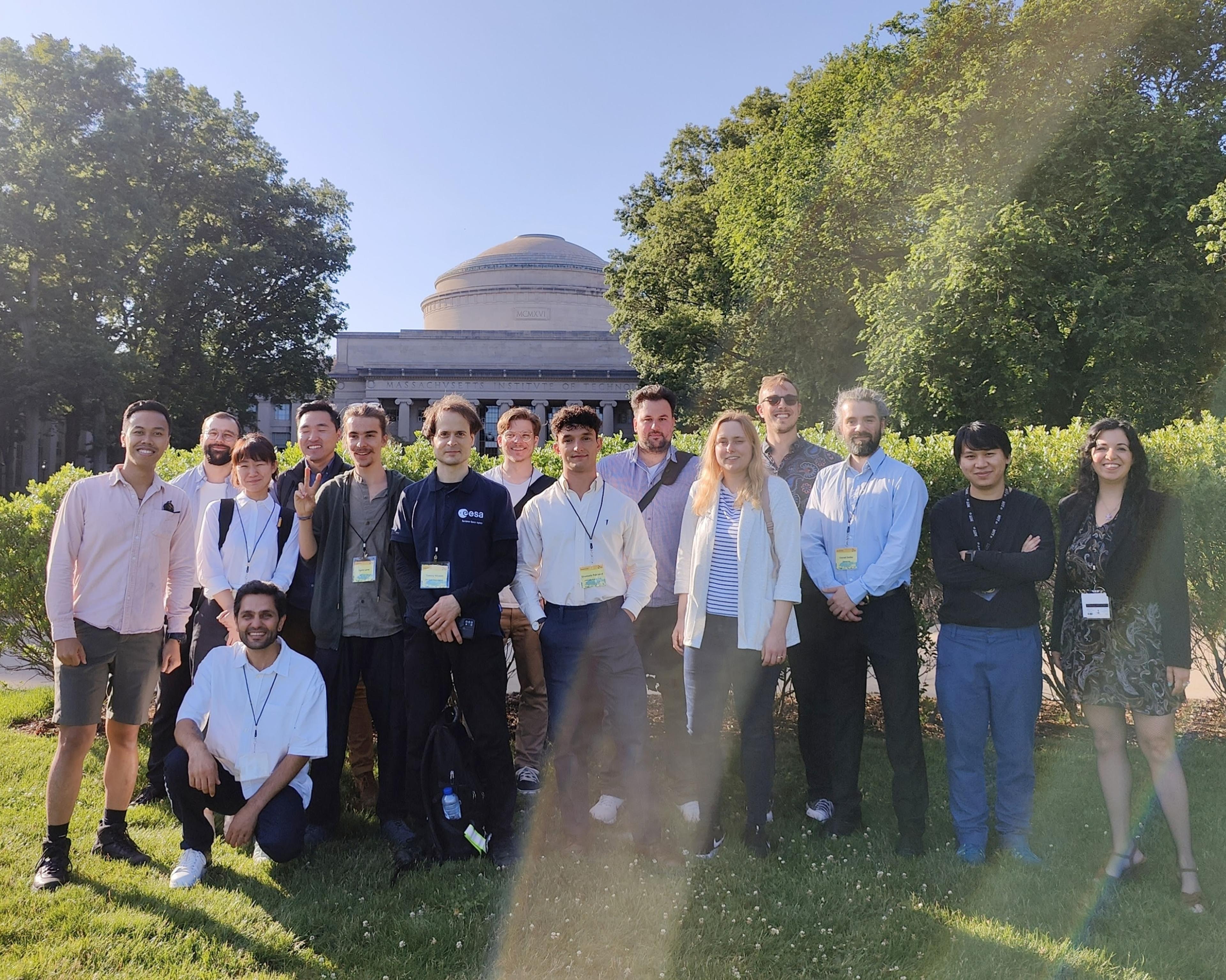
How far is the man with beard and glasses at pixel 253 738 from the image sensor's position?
4.46 m

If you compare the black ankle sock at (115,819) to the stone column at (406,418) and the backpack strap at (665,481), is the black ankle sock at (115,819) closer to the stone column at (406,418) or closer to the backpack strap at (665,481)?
the backpack strap at (665,481)

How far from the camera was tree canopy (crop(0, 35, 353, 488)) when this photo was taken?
2761 centimetres

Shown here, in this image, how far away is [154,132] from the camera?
1182 inches

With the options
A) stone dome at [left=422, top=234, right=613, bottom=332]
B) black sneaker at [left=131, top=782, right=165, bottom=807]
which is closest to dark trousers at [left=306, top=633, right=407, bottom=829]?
black sneaker at [left=131, top=782, right=165, bottom=807]

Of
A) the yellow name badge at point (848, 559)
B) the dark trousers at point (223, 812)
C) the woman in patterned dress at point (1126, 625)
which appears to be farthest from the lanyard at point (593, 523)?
the woman in patterned dress at point (1126, 625)

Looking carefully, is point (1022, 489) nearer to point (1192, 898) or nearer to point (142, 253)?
point (1192, 898)

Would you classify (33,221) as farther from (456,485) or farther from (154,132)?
(456,485)

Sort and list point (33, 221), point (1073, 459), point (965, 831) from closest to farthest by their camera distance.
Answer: point (965, 831) → point (1073, 459) → point (33, 221)

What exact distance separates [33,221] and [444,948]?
102 ft

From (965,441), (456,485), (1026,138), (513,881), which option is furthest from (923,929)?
(1026,138)

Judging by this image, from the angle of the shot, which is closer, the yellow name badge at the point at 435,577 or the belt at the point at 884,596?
the yellow name badge at the point at 435,577

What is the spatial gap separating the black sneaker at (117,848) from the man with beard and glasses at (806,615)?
12.4 ft

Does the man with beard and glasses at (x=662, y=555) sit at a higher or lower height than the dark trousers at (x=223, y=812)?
higher

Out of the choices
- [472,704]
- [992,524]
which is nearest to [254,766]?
[472,704]
